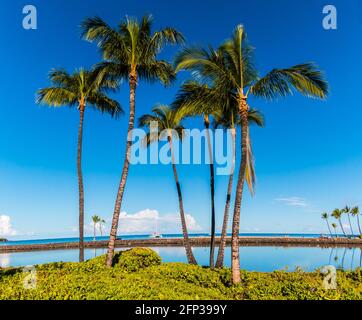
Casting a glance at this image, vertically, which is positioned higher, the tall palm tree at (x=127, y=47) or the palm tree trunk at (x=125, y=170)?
the tall palm tree at (x=127, y=47)

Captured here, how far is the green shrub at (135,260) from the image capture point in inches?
580

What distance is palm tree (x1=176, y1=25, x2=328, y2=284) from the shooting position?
11953mm

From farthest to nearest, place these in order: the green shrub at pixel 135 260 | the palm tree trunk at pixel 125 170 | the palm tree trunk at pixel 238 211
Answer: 1. the palm tree trunk at pixel 125 170
2. the green shrub at pixel 135 260
3. the palm tree trunk at pixel 238 211

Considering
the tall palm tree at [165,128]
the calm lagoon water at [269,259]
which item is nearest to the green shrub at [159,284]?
the tall palm tree at [165,128]

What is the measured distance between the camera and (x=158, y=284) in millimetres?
9969

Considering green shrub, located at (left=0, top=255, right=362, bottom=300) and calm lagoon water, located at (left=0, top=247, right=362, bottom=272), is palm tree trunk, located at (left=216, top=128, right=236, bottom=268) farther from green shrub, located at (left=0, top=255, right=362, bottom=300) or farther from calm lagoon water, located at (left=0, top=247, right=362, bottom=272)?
calm lagoon water, located at (left=0, top=247, right=362, bottom=272)

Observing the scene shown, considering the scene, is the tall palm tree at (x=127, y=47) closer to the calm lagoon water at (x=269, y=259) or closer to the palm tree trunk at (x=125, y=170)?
the palm tree trunk at (x=125, y=170)

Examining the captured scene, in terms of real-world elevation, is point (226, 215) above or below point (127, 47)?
below

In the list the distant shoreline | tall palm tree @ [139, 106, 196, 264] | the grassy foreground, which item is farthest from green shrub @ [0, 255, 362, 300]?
the distant shoreline

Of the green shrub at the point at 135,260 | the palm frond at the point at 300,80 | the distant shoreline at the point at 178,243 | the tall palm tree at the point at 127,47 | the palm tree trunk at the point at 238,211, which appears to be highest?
the tall palm tree at the point at 127,47

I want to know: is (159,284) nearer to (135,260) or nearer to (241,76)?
(135,260)

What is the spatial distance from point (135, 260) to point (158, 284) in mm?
5257

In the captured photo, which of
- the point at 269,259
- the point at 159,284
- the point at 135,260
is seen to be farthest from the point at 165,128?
the point at 269,259
